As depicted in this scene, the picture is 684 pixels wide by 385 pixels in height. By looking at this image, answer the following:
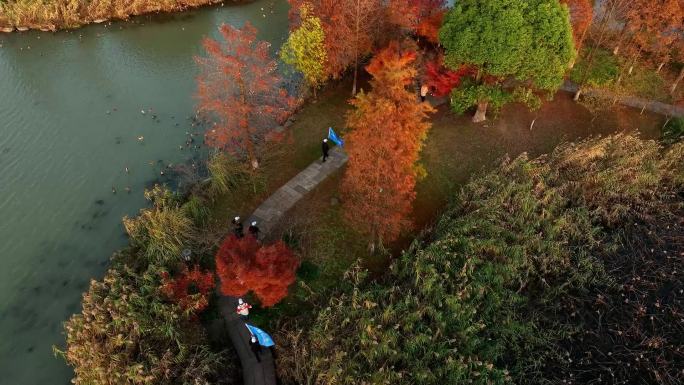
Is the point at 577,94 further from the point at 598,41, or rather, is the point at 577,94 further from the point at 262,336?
the point at 262,336

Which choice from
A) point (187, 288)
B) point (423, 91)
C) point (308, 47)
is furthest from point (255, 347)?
point (423, 91)

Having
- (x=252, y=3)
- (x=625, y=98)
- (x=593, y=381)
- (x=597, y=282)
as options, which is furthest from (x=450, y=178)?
(x=252, y=3)

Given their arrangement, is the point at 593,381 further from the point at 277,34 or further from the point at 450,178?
the point at 277,34

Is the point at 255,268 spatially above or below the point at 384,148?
below

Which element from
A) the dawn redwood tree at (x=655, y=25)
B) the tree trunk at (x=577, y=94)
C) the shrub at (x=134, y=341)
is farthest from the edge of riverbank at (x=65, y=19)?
the dawn redwood tree at (x=655, y=25)

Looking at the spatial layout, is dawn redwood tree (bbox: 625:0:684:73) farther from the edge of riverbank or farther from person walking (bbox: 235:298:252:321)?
the edge of riverbank
